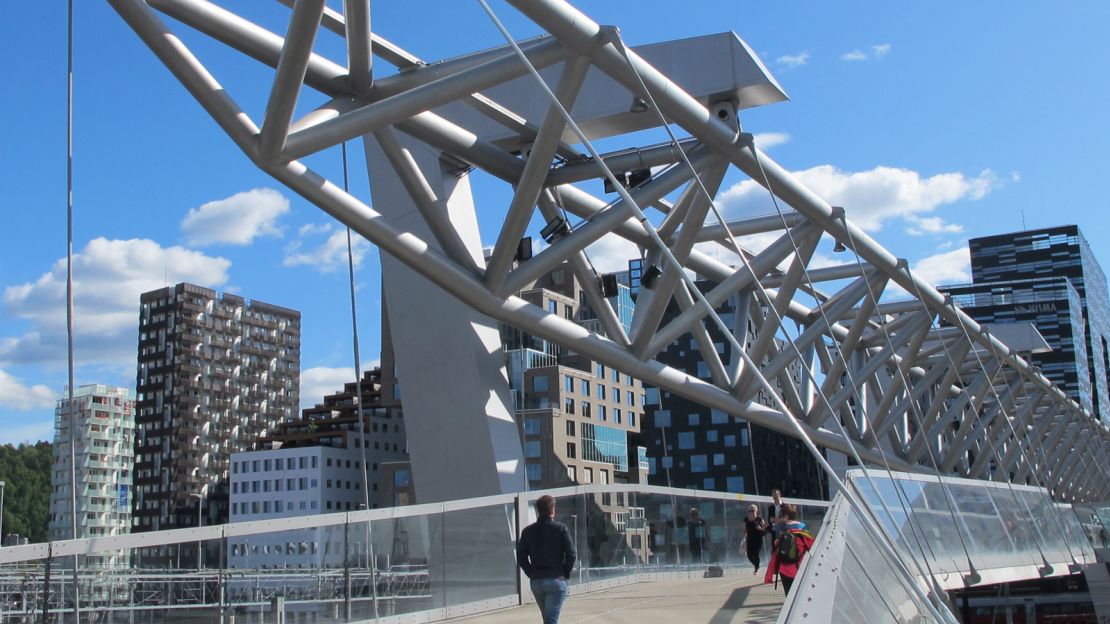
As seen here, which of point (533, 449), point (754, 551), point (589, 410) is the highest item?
point (589, 410)

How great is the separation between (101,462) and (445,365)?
538 ft

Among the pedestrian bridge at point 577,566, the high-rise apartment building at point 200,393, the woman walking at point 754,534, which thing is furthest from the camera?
the high-rise apartment building at point 200,393

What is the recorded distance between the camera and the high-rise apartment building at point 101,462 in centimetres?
15388

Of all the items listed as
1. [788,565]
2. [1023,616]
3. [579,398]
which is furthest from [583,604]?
[579,398]

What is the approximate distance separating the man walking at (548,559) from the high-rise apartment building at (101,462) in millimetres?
155469

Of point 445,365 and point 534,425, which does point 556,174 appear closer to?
point 445,365

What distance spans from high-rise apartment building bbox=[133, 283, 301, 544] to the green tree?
1444 cm

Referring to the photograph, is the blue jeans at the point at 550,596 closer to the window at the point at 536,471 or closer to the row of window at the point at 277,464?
the window at the point at 536,471

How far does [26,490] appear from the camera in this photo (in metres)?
133

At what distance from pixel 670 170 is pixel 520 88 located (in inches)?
91.3

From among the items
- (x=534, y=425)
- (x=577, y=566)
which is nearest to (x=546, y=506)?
(x=577, y=566)

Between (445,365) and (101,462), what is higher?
(101,462)

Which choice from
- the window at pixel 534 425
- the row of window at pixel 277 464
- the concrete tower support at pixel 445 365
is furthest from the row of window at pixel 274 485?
the concrete tower support at pixel 445 365

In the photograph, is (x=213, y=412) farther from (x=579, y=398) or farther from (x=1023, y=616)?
(x=1023, y=616)
